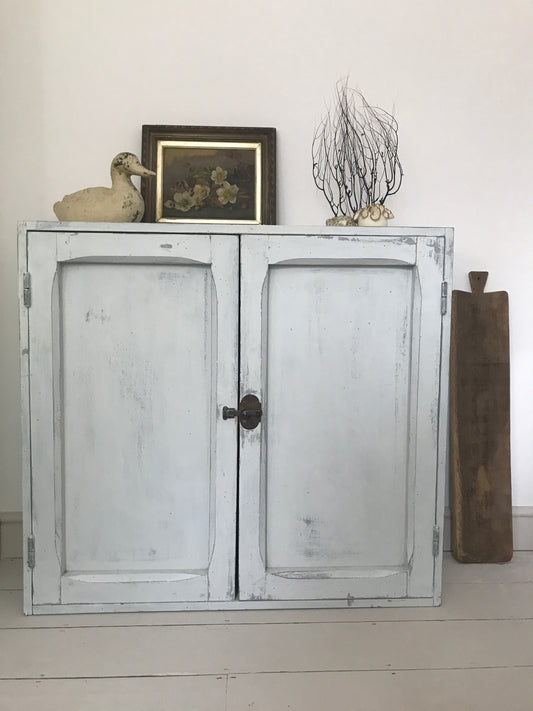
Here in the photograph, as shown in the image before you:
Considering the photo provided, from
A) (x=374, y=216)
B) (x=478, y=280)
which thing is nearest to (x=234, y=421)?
(x=374, y=216)

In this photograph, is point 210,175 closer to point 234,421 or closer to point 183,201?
point 183,201

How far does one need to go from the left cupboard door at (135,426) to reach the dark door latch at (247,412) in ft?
0.11

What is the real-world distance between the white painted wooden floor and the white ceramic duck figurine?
125 cm

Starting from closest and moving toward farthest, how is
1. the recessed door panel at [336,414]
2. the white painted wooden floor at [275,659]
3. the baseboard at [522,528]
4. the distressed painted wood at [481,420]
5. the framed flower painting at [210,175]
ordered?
the white painted wooden floor at [275,659]
the recessed door panel at [336,414]
the framed flower painting at [210,175]
the distressed painted wood at [481,420]
the baseboard at [522,528]

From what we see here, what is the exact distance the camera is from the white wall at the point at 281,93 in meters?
2.46

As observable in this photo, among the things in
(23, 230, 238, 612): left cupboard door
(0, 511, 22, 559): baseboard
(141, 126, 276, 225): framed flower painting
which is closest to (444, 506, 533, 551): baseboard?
(23, 230, 238, 612): left cupboard door

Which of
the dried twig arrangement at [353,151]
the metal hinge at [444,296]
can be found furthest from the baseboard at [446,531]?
the dried twig arrangement at [353,151]

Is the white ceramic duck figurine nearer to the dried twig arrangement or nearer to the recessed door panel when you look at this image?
the recessed door panel

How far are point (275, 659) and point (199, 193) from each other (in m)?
1.60

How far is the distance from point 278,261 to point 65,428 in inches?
33.0

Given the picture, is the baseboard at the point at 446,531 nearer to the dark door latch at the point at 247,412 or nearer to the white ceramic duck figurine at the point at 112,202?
the dark door latch at the point at 247,412

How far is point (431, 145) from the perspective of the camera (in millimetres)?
2564

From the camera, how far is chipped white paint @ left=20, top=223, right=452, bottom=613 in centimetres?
202

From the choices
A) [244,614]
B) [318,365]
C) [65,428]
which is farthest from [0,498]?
[318,365]
